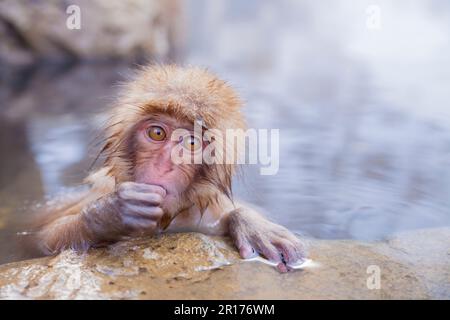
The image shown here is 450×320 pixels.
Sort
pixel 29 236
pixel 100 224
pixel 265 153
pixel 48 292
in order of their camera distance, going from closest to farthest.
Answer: pixel 48 292 < pixel 100 224 < pixel 29 236 < pixel 265 153

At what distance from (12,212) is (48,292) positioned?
7.06ft

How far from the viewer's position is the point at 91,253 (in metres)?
2.86

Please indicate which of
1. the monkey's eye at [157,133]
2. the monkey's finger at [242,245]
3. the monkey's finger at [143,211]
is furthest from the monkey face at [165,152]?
the monkey's finger at [242,245]

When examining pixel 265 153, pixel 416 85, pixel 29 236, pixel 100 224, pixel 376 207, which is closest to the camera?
pixel 100 224

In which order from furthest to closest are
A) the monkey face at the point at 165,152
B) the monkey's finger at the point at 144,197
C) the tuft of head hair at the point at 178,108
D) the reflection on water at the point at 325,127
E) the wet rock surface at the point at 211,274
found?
the reflection on water at the point at 325,127 < the tuft of head hair at the point at 178,108 < the monkey face at the point at 165,152 < the monkey's finger at the point at 144,197 < the wet rock surface at the point at 211,274

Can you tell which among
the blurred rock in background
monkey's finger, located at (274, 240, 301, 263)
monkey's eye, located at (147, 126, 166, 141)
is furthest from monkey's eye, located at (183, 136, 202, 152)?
the blurred rock in background

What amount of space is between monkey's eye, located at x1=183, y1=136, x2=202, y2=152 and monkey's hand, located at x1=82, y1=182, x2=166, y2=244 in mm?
273

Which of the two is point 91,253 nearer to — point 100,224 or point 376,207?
point 100,224

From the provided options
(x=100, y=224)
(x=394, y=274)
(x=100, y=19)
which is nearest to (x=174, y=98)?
(x=100, y=224)

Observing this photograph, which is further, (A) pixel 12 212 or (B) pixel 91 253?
(A) pixel 12 212

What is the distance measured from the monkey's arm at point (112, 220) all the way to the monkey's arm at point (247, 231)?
0.37m

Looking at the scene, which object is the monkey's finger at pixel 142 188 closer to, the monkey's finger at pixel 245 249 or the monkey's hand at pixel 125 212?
the monkey's hand at pixel 125 212

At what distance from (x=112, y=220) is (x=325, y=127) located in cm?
437

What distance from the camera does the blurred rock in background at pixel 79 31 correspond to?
11.2m
